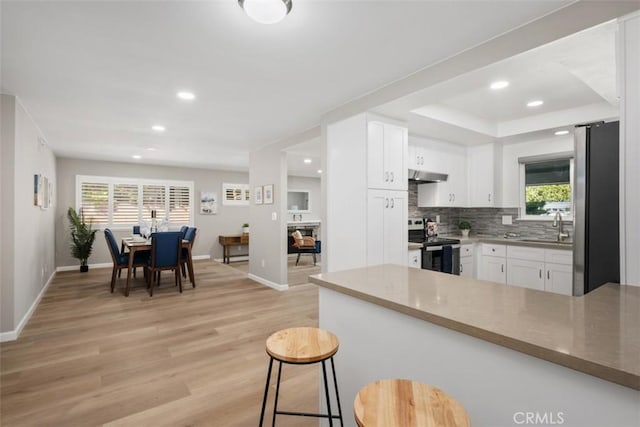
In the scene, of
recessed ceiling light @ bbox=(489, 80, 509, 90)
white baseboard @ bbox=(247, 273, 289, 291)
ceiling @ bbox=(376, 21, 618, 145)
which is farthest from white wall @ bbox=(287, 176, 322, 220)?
recessed ceiling light @ bbox=(489, 80, 509, 90)

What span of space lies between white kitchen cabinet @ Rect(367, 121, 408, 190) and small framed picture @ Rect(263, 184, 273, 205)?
2457mm

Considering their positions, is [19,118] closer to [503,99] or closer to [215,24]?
[215,24]

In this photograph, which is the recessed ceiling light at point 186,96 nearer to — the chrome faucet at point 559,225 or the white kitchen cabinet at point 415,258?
the white kitchen cabinet at point 415,258

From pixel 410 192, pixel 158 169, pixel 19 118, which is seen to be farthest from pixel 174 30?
pixel 158 169

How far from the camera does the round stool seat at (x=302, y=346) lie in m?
1.19

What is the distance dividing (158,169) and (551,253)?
7843mm

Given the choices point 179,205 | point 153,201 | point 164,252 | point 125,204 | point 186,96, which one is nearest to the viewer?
point 186,96

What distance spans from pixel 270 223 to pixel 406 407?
441 cm

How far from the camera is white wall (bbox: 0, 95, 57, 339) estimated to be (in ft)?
9.52

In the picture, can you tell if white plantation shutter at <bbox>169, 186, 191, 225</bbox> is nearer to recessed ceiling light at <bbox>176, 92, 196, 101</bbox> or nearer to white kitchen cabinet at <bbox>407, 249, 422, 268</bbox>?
recessed ceiling light at <bbox>176, 92, 196, 101</bbox>

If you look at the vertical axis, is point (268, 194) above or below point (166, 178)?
below

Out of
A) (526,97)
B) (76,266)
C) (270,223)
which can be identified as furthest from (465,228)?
(76,266)

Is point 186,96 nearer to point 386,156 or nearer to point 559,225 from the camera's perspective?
point 386,156

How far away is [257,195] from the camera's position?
5.53 metres
